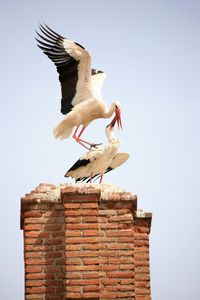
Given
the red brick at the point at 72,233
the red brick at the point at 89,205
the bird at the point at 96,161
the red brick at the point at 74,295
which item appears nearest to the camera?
the red brick at the point at 74,295

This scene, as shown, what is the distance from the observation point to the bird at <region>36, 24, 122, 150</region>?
34.8 ft

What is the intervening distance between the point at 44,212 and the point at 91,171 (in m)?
1.15

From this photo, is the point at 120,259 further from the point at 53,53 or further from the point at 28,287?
the point at 53,53

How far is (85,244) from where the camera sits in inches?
314

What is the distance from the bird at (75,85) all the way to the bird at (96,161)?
96cm

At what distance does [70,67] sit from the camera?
11266 millimetres

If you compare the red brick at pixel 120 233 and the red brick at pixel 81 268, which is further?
the red brick at pixel 120 233

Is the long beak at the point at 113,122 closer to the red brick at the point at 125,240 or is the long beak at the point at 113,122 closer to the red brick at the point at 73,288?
the red brick at the point at 125,240

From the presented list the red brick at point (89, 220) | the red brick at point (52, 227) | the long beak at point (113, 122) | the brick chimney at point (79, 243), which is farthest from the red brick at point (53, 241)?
the long beak at point (113, 122)

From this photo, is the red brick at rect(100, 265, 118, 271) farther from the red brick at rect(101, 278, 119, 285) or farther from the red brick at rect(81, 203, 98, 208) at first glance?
the red brick at rect(81, 203, 98, 208)

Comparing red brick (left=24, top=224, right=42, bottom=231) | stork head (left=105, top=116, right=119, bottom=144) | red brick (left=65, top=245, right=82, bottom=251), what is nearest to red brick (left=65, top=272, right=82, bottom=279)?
red brick (left=65, top=245, right=82, bottom=251)

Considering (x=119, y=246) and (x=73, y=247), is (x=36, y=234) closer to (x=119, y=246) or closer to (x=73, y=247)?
(x=73, y=247)

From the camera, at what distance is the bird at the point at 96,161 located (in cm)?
919

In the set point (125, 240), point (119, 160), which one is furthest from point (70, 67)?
point (125, 240)
